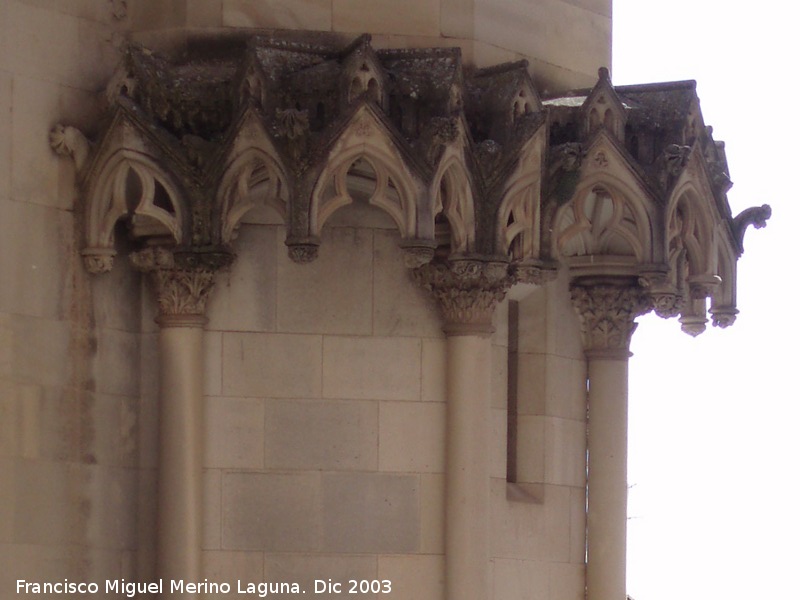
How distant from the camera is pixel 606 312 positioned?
18.5m

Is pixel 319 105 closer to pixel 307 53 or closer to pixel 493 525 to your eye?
pixel 307 53

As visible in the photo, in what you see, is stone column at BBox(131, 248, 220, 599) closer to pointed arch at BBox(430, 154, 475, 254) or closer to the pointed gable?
pointed arch at BBox(430, 154, 475, 254)

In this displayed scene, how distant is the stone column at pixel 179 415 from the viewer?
16.5m

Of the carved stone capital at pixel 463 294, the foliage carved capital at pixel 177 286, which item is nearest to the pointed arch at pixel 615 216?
the carved stone capital at pixel 463 294

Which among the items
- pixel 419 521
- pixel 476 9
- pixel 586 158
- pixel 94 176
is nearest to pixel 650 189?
pixel 586 158

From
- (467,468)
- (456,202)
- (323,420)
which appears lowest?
(467,468)

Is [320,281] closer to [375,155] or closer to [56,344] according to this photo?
[375,155]

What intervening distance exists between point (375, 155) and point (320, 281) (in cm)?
122

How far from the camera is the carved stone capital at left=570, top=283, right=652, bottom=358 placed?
18.5 metres

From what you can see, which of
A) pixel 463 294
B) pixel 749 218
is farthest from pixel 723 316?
pixel 463 294

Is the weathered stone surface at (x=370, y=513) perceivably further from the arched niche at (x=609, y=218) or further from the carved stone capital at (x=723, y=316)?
the carved stone capital at (x=723, y=316)

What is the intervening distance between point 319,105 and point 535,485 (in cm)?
358

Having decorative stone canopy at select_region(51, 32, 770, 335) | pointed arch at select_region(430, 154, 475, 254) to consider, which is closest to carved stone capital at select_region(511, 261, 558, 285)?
decorative stone canopy at select_region(51, 32, 770, 335)

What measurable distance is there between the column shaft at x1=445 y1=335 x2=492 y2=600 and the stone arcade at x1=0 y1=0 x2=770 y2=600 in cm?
2
